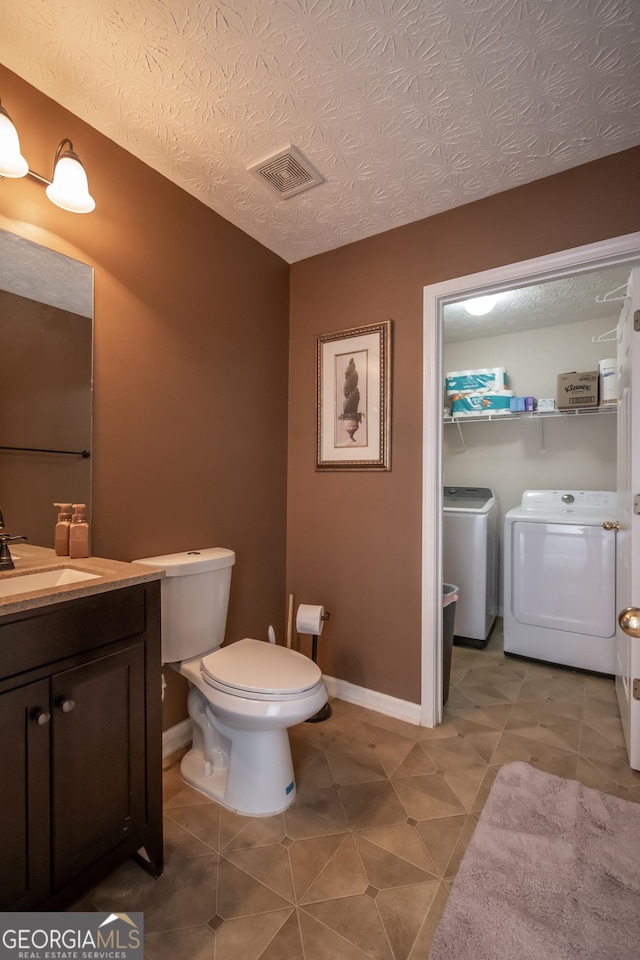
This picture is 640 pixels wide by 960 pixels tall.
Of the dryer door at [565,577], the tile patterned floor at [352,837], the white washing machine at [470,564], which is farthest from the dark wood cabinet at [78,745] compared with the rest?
the dryer door at [565,577]

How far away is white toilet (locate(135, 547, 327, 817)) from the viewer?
1.43 metres

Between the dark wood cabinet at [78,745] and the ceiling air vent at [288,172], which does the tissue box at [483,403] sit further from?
the dark wood cabinet at [78,745]

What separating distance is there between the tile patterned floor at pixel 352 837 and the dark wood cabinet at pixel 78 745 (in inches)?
6.3

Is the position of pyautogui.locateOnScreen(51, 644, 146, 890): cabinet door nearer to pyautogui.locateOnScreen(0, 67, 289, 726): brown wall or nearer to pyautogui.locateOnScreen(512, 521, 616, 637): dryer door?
pyautogui.locateOnScreen(0, 67, 289, 726): brown wall

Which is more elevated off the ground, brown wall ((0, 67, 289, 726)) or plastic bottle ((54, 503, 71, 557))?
brown wall ((0, 67, 289, 726))

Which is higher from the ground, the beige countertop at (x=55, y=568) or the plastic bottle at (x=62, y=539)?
the plastic bottle at (x=62, y=539)

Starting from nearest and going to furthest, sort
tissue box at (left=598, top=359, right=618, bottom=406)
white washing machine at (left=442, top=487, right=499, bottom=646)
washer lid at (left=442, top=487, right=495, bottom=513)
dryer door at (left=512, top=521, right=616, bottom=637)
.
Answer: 1. dryer door at (left=512, top=521, right=616, bottom=637)
2. tissue box at (left=598, top=359, right=618, bottom=406)
3. white washing machine at (left=442, top=487, right=499, bottom=646)
4. washer lid at (left=442, top=487, right=495, bottom=513)

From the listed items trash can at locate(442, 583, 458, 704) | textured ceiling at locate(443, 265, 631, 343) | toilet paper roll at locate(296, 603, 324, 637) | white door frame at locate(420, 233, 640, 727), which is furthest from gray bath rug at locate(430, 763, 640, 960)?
textured ceiling at locate(443, 265, 631, 343)

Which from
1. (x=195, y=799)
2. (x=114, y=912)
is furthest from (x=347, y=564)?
(x=114, y=912)

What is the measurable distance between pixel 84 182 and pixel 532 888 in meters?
2.45

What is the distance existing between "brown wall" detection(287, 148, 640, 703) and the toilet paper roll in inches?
9.1

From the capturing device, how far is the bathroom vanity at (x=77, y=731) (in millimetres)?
953

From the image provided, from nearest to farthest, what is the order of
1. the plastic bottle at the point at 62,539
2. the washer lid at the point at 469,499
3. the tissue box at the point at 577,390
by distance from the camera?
the plastic bottle at the point at 62,539 → the tissue box at the point at 577,390 → the washer lid at the point at 469,499

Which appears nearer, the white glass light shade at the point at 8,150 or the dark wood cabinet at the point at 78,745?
the dark wood cabinet at the point at 78,745
